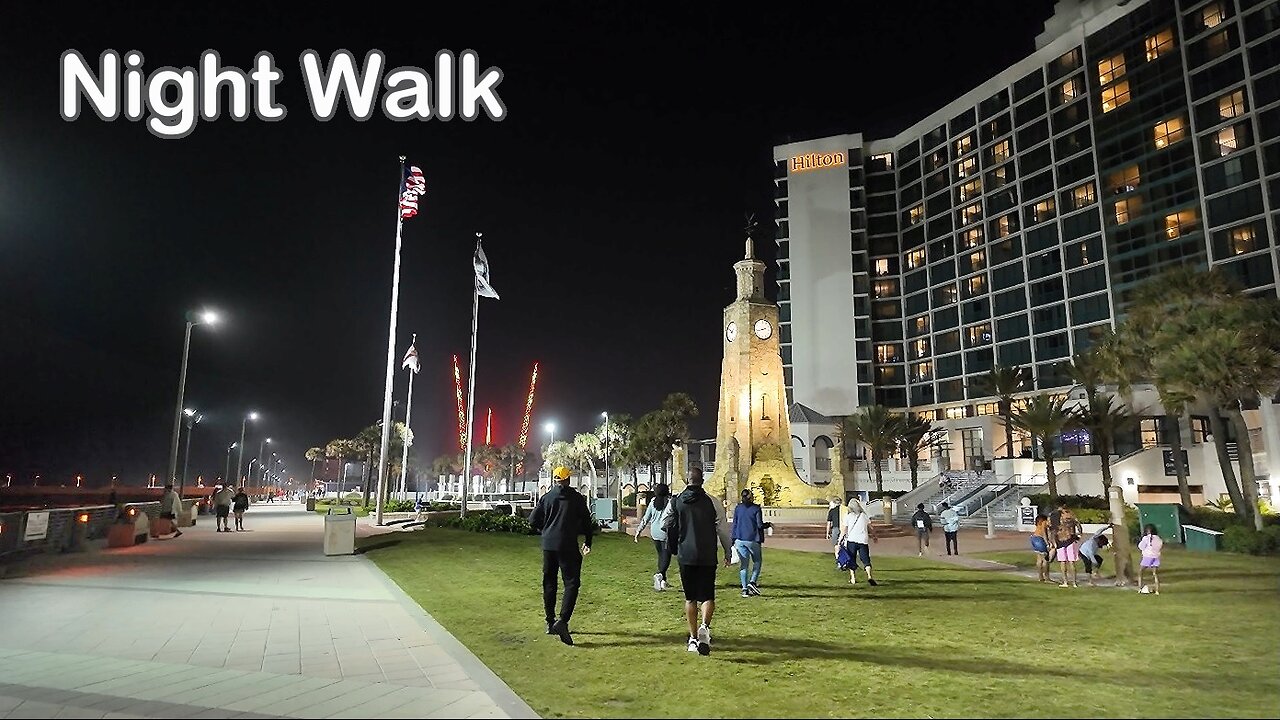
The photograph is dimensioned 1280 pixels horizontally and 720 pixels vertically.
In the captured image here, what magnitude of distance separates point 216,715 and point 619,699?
307 cm

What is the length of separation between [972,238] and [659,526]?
264 ft

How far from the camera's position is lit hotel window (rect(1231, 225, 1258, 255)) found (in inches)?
2217

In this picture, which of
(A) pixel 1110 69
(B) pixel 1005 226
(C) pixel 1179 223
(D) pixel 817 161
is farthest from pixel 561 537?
(D) pixel 817 161

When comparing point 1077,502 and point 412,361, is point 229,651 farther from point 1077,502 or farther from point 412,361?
point 1077,502

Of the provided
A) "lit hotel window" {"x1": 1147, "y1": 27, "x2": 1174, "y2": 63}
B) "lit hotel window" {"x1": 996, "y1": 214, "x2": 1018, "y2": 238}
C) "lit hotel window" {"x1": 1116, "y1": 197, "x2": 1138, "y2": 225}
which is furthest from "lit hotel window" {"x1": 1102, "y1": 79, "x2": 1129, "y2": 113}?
"lit hotel window" {"x1": 996, "y1": 214, "x2": 1018, "y2": 238}

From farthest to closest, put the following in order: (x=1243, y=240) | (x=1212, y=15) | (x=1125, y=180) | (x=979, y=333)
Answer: (x=979, y=333), (x=1125, y=180), (x=1212, y=15), (x=1243, y=240)

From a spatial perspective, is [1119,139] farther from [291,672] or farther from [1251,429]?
[291,672]

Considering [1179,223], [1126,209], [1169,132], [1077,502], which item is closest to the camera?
[1077,502]

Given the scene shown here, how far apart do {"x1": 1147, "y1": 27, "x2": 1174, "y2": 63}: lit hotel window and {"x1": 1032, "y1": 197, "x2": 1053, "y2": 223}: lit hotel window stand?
14.6 meters

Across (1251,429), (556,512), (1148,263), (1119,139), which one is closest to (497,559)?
(556,512)

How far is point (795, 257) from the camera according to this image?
9412cm

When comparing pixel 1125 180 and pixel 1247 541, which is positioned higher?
pixel 1125 180

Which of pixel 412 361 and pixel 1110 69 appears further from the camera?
pixel 1110 69

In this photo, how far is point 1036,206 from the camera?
246 ft
